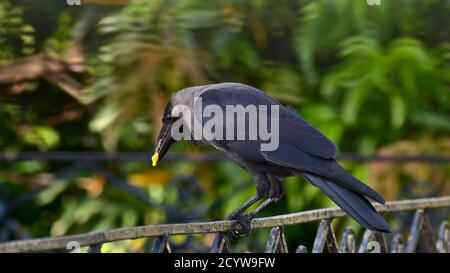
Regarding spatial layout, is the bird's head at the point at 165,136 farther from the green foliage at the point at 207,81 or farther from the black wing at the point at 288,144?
the green foliage at the point at 207,81

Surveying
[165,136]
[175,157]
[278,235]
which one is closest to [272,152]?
[165,136]

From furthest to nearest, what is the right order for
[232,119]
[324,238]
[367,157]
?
[367,157], [232,119], [324,238]

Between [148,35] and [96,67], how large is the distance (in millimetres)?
238

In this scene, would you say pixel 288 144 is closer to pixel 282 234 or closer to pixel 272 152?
pixel 272 152

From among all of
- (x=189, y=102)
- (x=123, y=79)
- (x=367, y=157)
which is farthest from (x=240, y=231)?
(x=123, y=79)

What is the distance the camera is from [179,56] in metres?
3.66

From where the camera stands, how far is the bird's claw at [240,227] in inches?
72.2

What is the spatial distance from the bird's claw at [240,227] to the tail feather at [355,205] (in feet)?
0.49

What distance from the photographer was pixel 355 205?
1.78 meters

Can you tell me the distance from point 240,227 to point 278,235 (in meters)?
0.21

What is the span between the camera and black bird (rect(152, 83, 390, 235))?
1878mm

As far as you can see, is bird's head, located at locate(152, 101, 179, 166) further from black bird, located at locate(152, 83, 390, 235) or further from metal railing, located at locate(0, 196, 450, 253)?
metal railing, located at locate(0, 196, 450, 253)

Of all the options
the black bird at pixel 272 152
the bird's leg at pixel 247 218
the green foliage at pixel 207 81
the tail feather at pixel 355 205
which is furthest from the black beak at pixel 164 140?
the green foliage at pixel 207 81

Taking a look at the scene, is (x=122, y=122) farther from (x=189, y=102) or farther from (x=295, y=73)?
(x=189, y=102)
